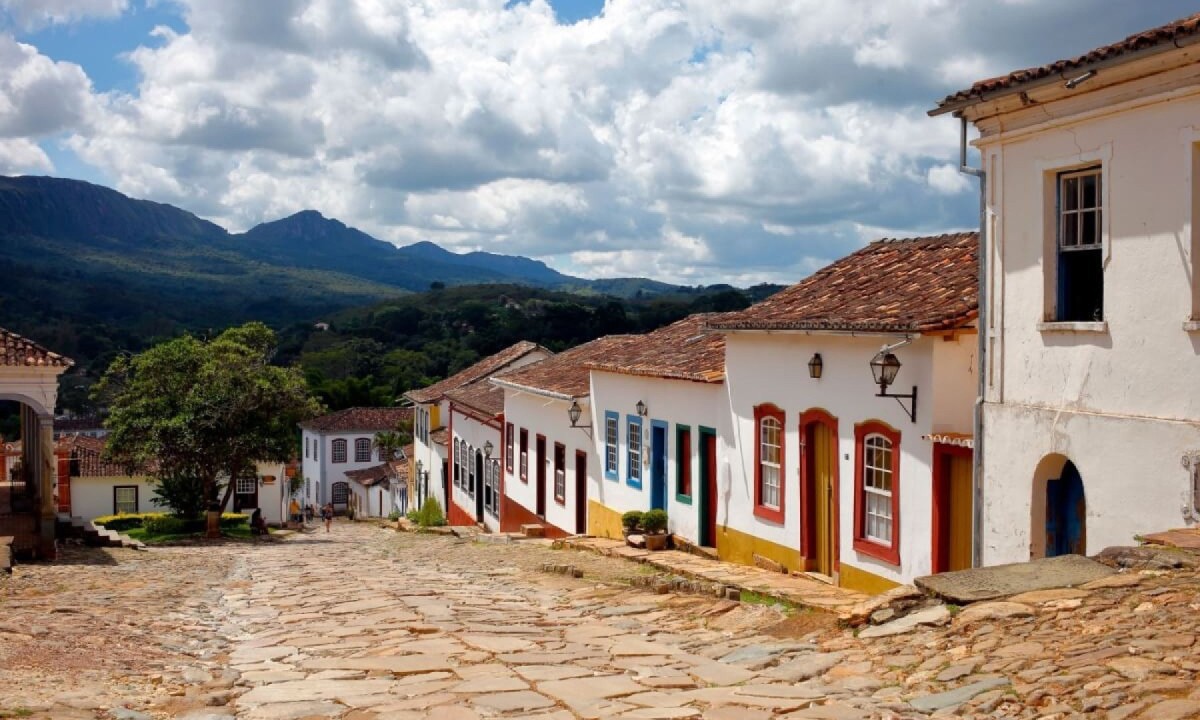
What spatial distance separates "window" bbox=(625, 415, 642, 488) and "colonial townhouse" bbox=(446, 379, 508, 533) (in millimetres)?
10239

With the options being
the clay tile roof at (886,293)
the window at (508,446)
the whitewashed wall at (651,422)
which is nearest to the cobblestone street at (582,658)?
the clay tile roof at (886,293)

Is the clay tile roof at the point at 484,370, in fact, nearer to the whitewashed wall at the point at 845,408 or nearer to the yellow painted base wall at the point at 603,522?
the yellow painted base wall at the point at 603,522

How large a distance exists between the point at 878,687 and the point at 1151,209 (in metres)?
4.80

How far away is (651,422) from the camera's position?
20203mm

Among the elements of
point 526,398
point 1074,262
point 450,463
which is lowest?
point 450,463

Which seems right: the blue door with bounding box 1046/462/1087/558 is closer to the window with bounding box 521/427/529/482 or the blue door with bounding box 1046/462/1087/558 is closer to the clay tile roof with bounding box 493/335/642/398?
the clay tile roof with bounding box 493/335/642/398

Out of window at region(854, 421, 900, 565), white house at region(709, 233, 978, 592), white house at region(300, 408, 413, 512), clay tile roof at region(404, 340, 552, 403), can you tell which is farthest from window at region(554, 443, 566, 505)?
white house at region(300, 408, 413, 512)

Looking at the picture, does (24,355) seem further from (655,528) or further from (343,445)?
(343,445)

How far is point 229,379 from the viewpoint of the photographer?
112ft

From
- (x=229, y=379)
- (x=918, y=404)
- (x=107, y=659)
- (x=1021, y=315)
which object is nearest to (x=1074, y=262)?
(x=1021, y=315)

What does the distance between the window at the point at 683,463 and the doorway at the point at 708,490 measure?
0.62 meters

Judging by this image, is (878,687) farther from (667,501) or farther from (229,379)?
(229,379)

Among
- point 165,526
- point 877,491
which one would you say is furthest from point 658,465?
point 165,526

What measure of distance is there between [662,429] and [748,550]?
12.0 ft
